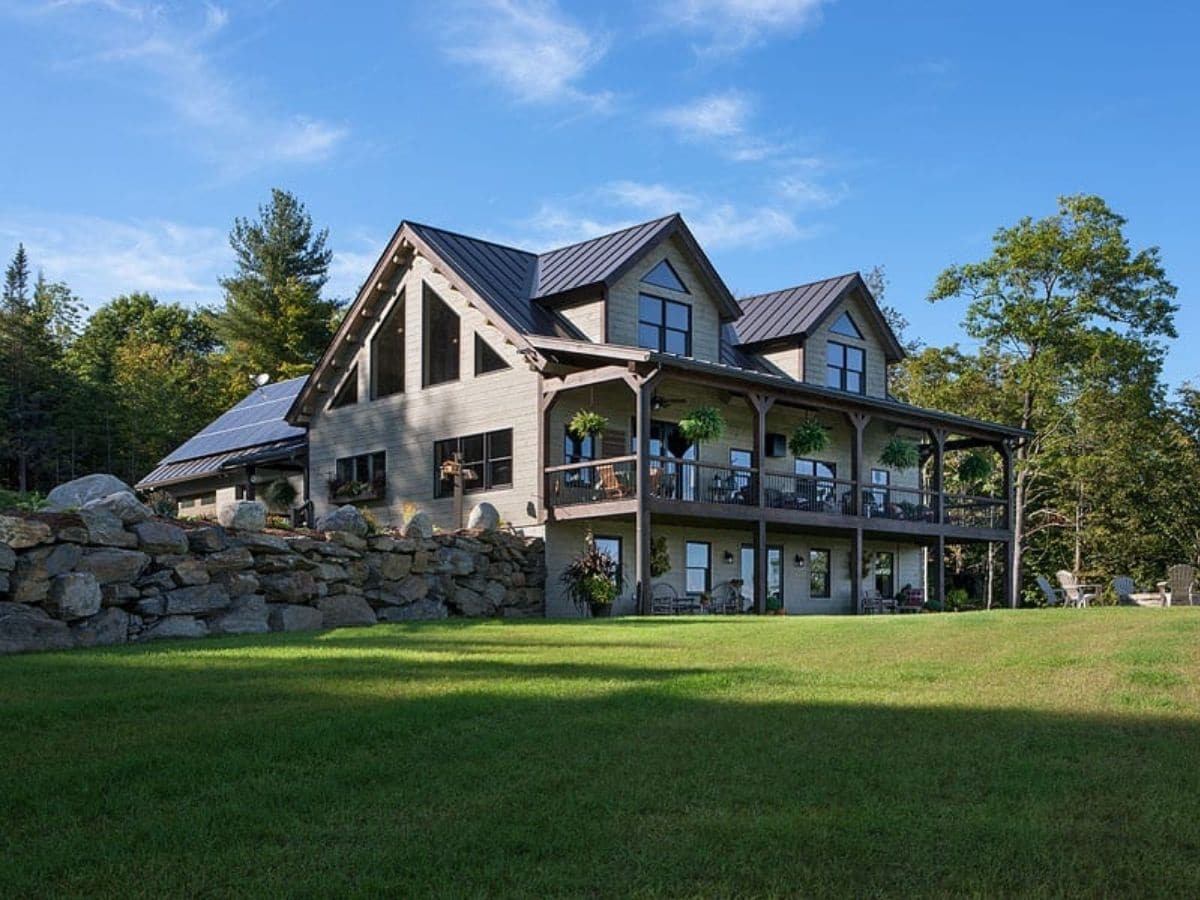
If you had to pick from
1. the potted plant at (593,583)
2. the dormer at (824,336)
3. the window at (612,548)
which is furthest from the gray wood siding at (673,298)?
the potted plant at (593,583)

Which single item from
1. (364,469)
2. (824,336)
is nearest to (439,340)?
(364,469)

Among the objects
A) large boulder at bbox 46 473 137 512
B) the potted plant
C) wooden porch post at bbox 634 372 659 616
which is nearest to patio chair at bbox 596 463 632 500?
wooden porch post at bbox 634 372 659 616

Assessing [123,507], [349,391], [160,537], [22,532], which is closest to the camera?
[22,532]

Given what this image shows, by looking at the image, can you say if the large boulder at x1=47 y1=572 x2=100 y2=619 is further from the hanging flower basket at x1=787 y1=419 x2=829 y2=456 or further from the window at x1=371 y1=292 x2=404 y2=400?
the hanging flower basket at x1=787 y1=419 x2=829 y2=456

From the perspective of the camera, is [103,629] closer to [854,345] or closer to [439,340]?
[439,340]

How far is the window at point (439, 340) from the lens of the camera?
27391 mm

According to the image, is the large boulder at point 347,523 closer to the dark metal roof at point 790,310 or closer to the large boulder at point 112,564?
the large boulder at point 112,564

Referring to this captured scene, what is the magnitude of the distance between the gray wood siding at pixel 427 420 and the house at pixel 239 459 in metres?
1.33

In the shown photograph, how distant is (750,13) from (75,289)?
164 ft

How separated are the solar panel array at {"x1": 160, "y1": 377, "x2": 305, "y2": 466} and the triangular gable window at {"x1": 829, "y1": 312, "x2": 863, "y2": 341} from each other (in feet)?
44.0

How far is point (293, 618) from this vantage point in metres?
18.3

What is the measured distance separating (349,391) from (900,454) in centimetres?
1325

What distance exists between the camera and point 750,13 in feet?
61.0

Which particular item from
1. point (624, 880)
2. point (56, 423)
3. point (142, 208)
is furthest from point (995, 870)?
point (56, 423)
